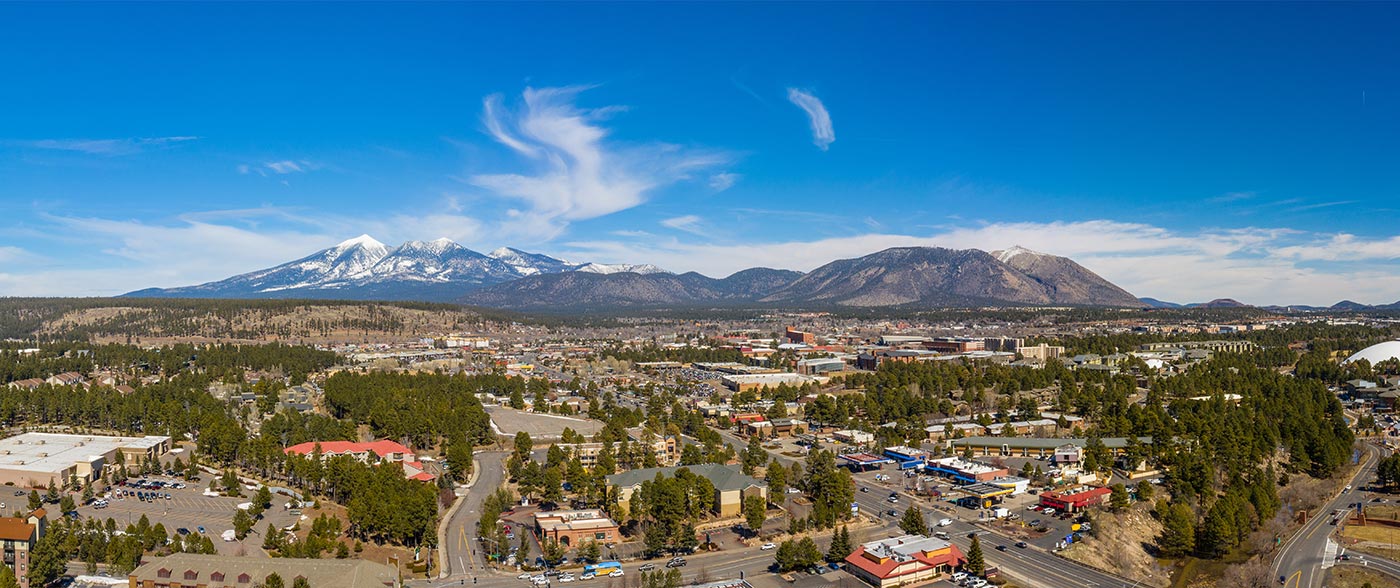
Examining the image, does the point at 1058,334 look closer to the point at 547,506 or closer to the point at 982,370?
the point at 982,370

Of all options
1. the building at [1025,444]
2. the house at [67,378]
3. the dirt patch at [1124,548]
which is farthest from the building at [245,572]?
the house at [67,378]

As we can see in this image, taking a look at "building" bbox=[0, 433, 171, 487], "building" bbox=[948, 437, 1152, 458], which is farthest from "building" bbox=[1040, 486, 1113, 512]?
"building" bbox=[0, 433, 171, 487]

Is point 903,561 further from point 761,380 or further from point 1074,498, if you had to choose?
point 761,380

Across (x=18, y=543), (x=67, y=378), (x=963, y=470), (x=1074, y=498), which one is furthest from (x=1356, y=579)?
(x=67, y=378)

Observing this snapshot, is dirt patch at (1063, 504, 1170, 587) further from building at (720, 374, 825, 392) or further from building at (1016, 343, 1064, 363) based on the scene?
building at (1016, 343, 1064, 363)

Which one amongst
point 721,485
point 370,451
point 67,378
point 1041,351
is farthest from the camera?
point 1041,351
